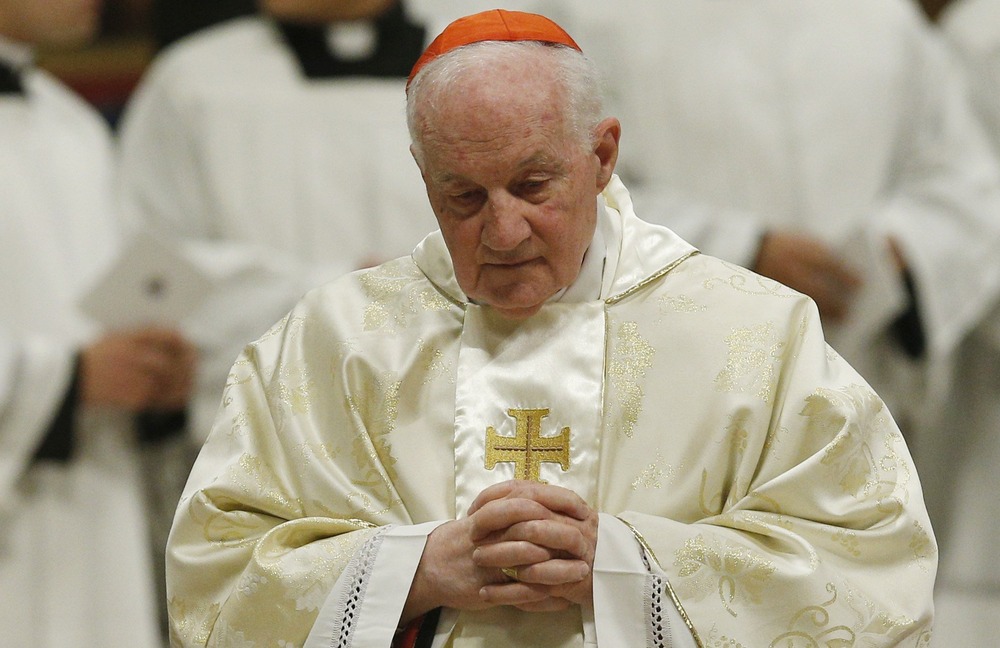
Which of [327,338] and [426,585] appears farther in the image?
[327,338]

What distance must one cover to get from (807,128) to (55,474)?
2.43m

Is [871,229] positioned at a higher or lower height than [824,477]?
lower

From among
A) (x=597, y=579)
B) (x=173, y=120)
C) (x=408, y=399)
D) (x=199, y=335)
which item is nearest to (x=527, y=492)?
(x=597, y=579)

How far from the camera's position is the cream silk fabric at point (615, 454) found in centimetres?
261

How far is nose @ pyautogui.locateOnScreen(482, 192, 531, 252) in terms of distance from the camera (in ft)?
8.55

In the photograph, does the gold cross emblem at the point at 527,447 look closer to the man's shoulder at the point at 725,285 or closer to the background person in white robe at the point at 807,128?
the man's shoulder at the point at 725,285

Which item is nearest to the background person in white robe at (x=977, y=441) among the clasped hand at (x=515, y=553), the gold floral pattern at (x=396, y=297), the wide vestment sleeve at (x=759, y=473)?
the wide vestment sleeve at (x=759, y=473)

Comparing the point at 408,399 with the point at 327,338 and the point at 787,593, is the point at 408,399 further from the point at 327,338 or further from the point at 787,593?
the point at 787,593

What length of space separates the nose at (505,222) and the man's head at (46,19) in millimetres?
3110

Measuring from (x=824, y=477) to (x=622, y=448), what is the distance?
34 centimetres

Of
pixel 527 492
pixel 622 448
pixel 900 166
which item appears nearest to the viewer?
pixel 527 492

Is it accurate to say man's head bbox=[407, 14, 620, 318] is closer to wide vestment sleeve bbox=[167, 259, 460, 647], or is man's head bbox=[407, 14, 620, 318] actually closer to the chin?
the chin

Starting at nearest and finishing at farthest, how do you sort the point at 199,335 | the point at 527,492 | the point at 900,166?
the point at 527,492
the point at 199,335
the point at 900,166

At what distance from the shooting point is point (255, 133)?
525cm
